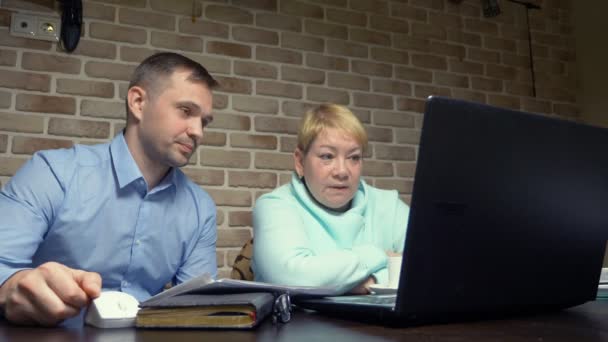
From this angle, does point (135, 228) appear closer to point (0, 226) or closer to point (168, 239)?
point (168, 239)

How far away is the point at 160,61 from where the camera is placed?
152 centimetres

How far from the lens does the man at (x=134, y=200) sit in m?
1.22

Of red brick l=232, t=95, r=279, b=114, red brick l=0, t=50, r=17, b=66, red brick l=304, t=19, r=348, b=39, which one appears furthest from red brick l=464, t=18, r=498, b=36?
red brick l=0, t=50, r=17, b=66

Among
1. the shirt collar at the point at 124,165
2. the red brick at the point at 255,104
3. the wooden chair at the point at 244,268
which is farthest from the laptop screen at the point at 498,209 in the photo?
the red brick at the point at 255,104

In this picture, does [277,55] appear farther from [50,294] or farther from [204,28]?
[50,294]

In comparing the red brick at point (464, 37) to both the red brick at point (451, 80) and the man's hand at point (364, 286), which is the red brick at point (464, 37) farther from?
the man's hand at point (364, 286)

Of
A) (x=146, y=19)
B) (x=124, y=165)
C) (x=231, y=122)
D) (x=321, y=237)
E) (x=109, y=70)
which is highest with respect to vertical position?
(x=146, y=19)

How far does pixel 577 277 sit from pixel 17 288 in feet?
2.58

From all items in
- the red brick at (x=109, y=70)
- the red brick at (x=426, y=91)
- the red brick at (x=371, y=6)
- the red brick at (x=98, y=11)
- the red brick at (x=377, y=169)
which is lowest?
the red brick at (x=377, y=169)

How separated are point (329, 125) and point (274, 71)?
0.81 metres

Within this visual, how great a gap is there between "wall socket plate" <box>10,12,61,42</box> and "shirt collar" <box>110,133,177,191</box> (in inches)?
32.4

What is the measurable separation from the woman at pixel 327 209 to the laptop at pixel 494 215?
0.55 metres

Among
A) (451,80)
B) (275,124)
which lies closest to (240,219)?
(275,124)

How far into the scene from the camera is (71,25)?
1.97 m
